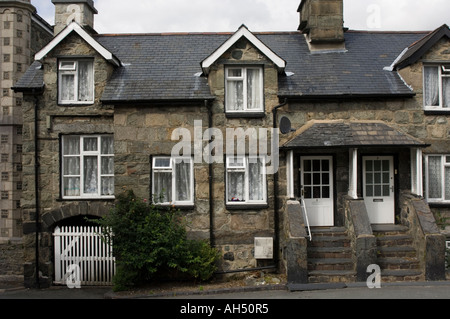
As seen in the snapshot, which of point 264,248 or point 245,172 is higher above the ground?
point 245,172

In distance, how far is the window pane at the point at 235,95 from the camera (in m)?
12.8

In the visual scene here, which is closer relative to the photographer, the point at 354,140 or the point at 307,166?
the point at 354,140

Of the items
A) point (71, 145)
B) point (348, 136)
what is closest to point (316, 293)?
point (348, 136)

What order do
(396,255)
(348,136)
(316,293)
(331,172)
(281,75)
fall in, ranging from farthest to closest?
(281,75), (331,172), (348,136), (396,255), (316,293)

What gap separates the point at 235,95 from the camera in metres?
12.8

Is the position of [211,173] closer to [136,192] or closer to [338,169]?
[136,192]

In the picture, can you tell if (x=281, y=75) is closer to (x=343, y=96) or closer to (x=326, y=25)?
(x=343, y=96)

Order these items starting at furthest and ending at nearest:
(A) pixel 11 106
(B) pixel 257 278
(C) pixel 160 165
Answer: (A) pixel 11 106, (C) pixel 160 165, (B) pixel 257 278

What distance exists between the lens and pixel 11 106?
1534 centimetres

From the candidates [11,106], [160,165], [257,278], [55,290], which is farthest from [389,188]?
[11,106]

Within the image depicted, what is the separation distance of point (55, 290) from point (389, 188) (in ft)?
34.8

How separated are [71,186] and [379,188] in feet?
31.5

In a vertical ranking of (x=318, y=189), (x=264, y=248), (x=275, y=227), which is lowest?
(x=264, y=248)

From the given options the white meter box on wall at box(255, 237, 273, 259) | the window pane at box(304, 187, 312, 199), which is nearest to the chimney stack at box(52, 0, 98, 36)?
the window pane at box(304, 187, 312, 199)
